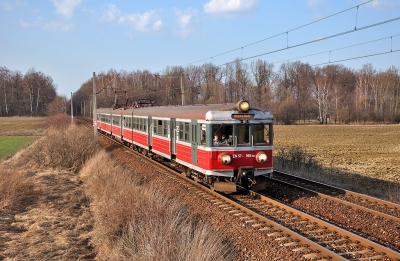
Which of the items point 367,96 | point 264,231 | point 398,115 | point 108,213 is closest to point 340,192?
point 264,231

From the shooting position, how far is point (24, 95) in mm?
102125

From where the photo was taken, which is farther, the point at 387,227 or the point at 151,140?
the point at 151,140

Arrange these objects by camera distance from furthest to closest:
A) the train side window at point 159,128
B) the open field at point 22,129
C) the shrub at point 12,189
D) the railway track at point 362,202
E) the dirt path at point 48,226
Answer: the open field at point 22,129
the train side window at point 159,128
the shrub at point 12,189
the railway track at point 362,202
the dirt path at point 48,226

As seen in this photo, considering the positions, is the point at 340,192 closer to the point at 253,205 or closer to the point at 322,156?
the point at 253,205

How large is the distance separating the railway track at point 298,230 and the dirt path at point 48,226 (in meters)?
3.60

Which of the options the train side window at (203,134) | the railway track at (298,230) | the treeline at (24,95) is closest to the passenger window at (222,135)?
the train side window at (203,134)

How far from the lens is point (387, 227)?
823 centimetres

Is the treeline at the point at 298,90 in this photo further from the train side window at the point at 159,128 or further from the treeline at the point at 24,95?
the train side window at the point at 159,128

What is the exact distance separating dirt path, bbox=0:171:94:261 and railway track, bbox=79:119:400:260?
11.8ft

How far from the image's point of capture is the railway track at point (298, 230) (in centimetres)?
664

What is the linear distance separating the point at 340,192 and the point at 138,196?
6.79 m

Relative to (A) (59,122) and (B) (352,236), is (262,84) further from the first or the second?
(B) (352,236)

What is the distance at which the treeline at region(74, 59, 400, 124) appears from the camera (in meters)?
60.8

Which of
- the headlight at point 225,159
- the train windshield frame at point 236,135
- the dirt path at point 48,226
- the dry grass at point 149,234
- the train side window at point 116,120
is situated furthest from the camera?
the train side window at point 116,120
